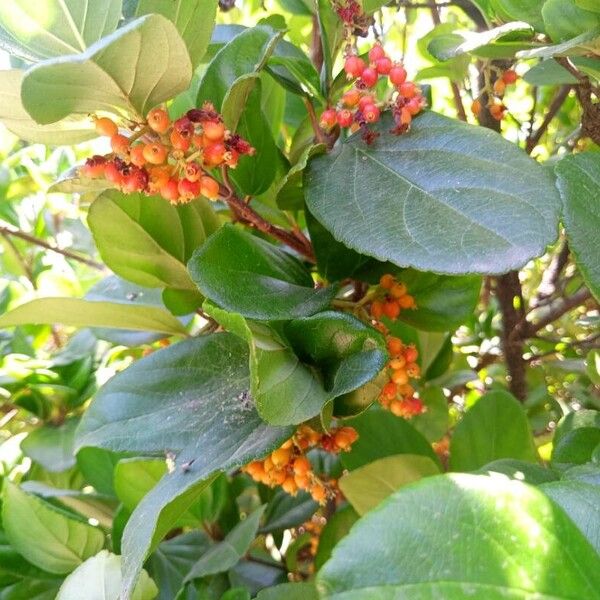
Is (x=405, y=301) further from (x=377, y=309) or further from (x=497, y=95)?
(x=497, y=95)

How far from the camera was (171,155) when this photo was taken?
640mm

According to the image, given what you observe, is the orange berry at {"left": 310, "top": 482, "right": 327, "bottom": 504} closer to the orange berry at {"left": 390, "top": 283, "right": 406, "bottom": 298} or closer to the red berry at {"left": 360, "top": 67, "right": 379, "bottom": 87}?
the orange berry at {"left": 390, "top": 283, "right": 406, "bottom": 298}

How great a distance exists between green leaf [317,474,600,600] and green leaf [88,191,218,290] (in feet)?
1.52

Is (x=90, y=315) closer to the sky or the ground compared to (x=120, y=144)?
closer to the ground

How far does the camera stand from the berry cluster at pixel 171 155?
617 millimetres

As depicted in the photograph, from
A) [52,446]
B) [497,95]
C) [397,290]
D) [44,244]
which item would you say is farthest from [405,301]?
[44,244]

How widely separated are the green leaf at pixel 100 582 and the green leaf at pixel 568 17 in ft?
2.19

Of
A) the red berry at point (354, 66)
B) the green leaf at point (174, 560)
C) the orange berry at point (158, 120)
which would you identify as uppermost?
the orange berry at point (158, 120)

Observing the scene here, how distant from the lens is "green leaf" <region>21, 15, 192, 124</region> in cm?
49

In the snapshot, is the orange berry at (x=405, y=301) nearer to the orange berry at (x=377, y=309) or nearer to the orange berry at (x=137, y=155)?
the orange berry at (x=377, y=309)

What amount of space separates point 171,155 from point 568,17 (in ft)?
1.23

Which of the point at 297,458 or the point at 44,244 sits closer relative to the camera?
the point at 297,458

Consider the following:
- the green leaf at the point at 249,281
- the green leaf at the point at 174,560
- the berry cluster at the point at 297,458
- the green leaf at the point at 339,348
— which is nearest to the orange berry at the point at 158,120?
the green leaf at the point at 249,281

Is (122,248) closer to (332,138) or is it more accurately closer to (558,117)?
(332,138)
